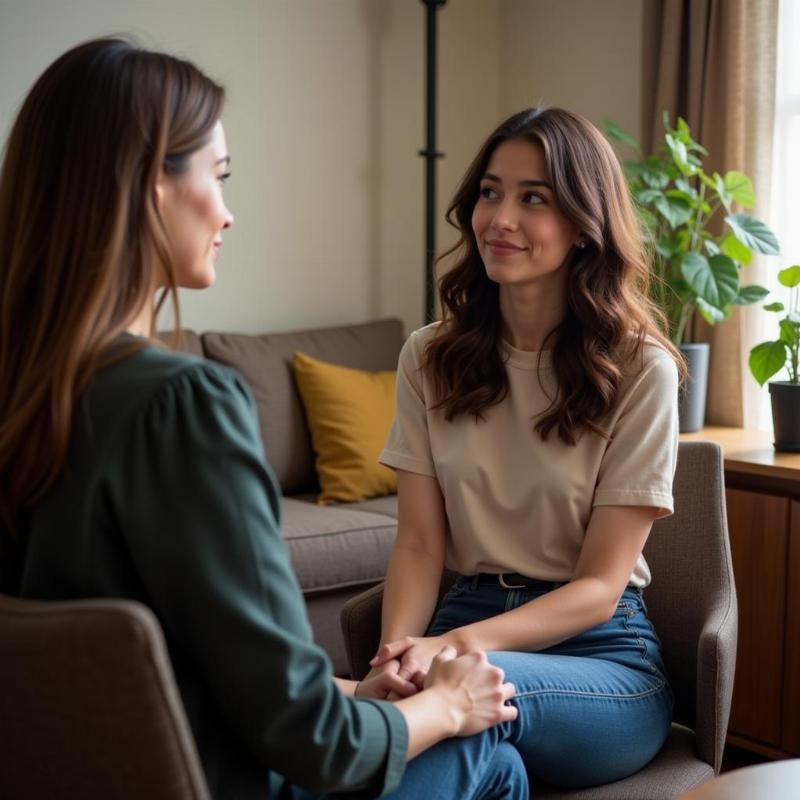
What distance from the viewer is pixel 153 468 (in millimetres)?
1010

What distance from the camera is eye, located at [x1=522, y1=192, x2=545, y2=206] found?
1873mm

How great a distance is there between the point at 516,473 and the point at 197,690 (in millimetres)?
846

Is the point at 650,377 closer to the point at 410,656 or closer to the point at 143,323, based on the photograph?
the point at 410,656

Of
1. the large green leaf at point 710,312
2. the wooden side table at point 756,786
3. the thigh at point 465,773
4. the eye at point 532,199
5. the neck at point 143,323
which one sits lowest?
the wooden side table at point 756,786

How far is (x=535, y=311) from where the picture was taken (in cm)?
→ 192

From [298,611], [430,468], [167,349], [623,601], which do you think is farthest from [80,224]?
[623,601]

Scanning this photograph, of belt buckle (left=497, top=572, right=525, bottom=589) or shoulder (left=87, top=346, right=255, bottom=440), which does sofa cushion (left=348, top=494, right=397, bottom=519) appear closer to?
belt buckle (left=497, top=572, right=525, bottom=589)

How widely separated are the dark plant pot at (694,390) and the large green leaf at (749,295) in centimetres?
18

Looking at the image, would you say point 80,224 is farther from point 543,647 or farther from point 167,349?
point 543,647

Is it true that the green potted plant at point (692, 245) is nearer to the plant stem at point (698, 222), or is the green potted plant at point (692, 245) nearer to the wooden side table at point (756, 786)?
the plant stem at point (698, 222)

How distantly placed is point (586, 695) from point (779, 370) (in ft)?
5.17

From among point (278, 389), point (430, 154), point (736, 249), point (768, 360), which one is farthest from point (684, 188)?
point (278, 389)

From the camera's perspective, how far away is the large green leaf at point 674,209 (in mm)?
3145

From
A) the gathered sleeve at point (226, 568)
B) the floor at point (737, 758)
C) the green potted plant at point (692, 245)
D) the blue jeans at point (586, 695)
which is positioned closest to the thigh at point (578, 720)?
the blue jeans at point (586, 695)
